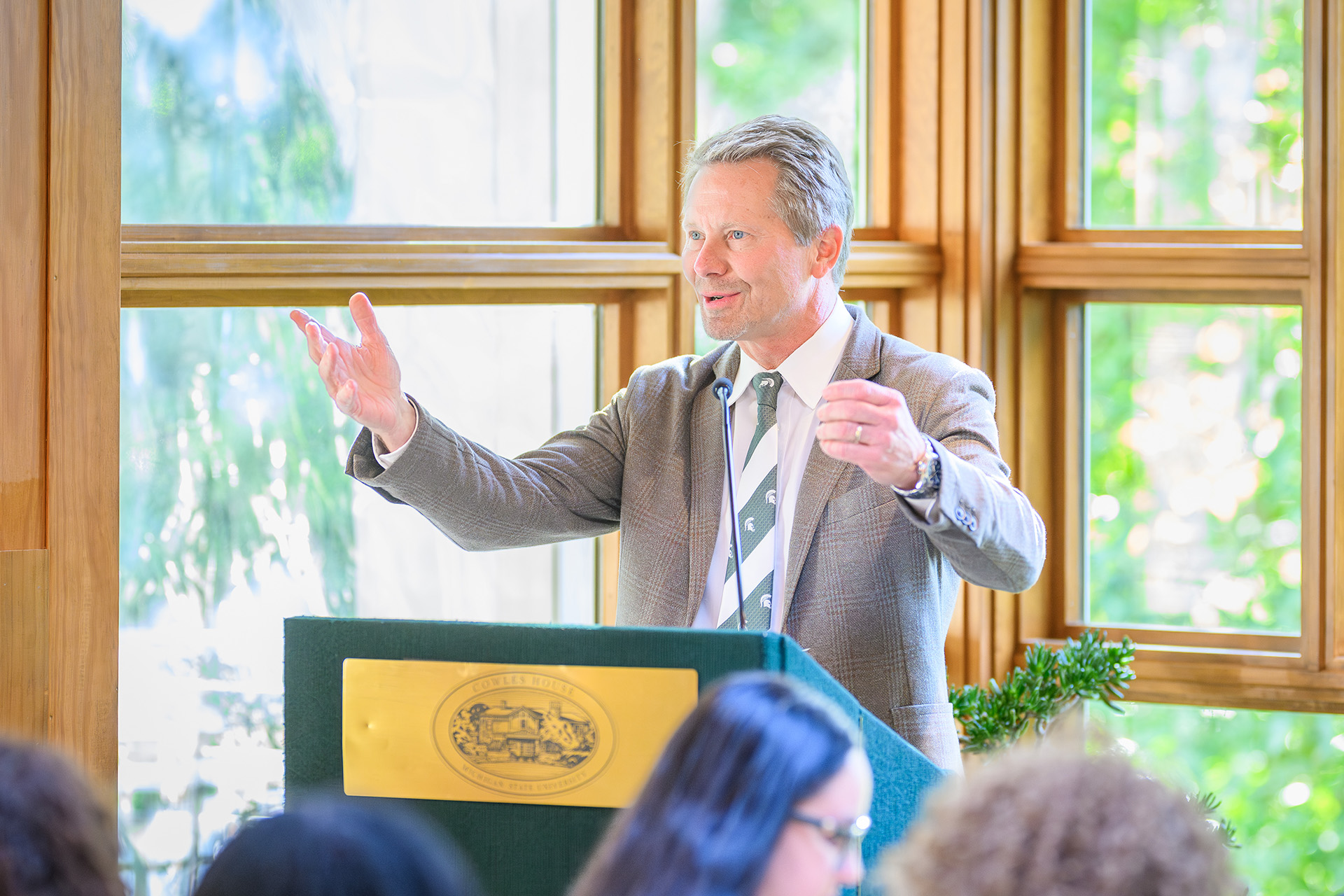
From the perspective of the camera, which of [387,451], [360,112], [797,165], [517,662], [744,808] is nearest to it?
[744,808]

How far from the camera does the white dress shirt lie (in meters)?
2.06

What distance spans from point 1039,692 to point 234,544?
1.68 meters

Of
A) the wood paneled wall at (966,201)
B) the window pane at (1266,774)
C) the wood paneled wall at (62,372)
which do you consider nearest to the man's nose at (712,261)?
the wood paneled wall at (62,372)

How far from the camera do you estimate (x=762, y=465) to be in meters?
2.15

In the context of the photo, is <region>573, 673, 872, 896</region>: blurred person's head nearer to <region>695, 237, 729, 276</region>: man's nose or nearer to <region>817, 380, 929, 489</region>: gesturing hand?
<region>817, 380, 929, 489</region>: gesturing hand

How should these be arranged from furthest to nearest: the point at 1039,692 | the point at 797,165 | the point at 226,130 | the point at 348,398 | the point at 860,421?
the point at 1039,692, the point at 226,130, the point at 797,165, the point at 348,398, the point at 860,421

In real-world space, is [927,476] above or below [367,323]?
below

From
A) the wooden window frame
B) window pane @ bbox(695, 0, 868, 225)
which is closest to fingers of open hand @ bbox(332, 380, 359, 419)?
window pane @ bbox(695, 0, 868, 225)

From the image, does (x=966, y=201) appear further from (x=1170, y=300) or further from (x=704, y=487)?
(x=704, y=487)

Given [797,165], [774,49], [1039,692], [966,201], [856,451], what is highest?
[774,49]

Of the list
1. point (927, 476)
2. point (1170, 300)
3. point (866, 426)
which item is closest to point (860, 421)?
point (866, 426)

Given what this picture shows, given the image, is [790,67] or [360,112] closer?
[360,112]

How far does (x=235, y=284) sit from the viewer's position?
230 centimetres

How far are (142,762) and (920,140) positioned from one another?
2.15 meters
